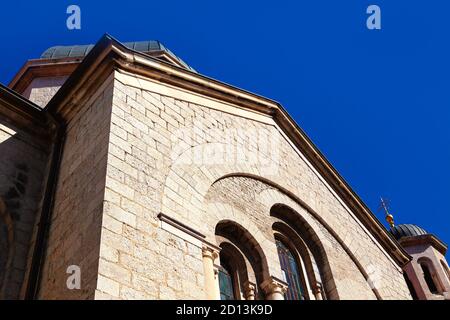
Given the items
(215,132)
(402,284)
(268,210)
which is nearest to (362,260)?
(402,284)

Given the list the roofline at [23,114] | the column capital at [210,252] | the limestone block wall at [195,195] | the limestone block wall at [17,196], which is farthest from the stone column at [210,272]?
the roofline at [23,114]

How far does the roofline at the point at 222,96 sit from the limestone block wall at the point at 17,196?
624 mm

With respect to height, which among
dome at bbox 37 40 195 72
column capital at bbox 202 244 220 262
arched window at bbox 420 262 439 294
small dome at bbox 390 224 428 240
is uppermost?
dome at bbox 37 40 195 72

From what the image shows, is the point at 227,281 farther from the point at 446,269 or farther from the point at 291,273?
the point at 446,269

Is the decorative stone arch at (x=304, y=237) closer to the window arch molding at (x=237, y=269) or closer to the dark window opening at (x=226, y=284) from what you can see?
the window arch molding at (x=237, y=269)

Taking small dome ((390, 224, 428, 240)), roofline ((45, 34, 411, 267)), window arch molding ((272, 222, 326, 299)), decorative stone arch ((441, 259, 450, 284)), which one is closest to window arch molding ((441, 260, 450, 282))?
decorative stone arch ((441, 259, 450, 284))

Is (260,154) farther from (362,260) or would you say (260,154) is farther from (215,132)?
(362,260)

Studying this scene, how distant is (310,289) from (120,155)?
12.3 ft

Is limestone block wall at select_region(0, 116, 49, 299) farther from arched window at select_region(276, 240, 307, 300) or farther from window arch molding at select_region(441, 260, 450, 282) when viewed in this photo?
window arch molding at select_region(441, 260, 450, 282)

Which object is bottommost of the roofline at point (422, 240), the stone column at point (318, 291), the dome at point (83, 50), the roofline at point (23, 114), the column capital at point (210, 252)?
the column capital at point (210, 252)

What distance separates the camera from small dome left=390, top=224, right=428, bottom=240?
64.4 ft

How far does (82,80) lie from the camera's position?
684cm

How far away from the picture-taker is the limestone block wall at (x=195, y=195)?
482cm

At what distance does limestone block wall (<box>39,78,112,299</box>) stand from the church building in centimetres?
2
